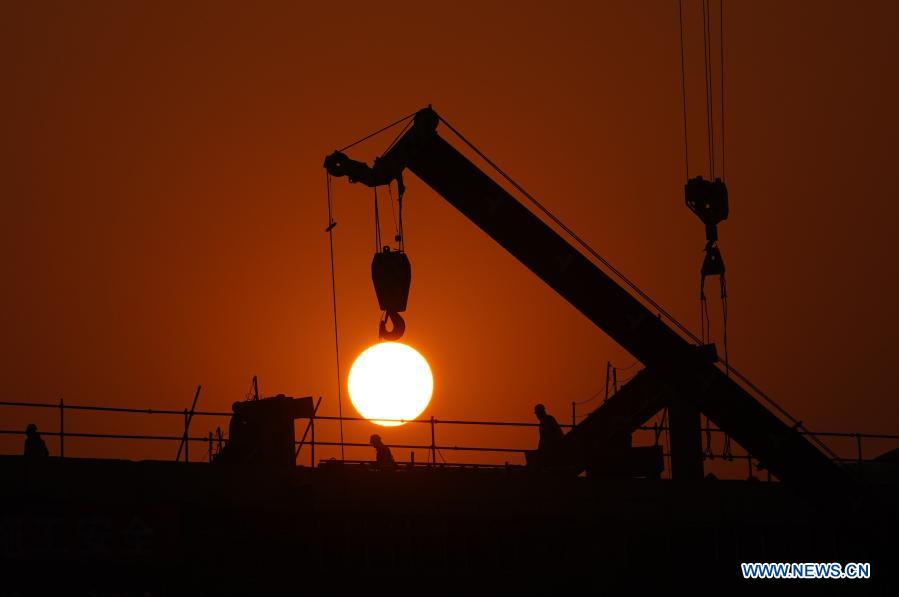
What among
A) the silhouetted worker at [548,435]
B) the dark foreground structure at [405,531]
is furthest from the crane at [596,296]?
the silhouetted worker at [548,435]

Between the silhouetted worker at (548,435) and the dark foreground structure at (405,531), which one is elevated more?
the silhouetted worker at (548,435)

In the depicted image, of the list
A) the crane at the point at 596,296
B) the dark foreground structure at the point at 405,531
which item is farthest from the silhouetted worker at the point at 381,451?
the crane at the point at 596,296

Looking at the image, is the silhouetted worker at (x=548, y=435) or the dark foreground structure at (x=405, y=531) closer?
the dark foreground structure at (x=405, y=531)

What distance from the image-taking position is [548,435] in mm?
34344

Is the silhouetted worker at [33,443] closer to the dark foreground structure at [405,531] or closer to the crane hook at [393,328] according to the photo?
the dark foreground structure at [405,531]

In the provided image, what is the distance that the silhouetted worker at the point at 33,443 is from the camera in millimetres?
29938

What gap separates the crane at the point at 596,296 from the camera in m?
29.0

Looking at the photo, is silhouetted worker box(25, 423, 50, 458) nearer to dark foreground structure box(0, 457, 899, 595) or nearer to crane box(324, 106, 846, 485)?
dark foreground structure box(0, 457, 899, 595)

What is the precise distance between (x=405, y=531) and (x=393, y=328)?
21.5 feet

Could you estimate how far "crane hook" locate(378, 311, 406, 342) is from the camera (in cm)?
2742

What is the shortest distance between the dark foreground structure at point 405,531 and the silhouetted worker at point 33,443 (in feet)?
2.35

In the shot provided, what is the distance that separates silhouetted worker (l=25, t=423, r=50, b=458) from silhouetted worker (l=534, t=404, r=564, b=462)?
→ 35.7ft

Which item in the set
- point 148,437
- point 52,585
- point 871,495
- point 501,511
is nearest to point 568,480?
point 501,511

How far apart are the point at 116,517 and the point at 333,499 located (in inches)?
184
